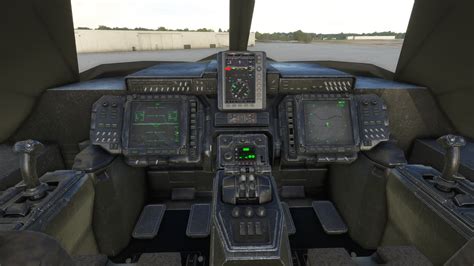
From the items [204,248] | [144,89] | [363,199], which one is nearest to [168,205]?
[204,248]

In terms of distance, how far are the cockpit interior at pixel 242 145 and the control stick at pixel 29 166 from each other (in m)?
0.04

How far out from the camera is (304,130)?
2.00 metres

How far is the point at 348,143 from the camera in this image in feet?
6.45

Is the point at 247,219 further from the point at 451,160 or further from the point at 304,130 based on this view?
the point at 451,160

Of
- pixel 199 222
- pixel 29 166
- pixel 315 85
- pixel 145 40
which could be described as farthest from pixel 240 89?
pixel 145 40

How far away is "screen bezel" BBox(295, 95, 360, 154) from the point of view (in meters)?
1.96

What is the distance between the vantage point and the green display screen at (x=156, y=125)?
6.41ft

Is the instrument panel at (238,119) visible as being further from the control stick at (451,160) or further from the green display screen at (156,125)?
the control stick at (451,160)

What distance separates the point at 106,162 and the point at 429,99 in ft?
9.16

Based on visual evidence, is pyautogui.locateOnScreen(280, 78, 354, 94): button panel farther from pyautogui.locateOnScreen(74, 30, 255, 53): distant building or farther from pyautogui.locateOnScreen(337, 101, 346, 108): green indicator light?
pyautogui.locateOnScreen(74, 30, 255, 53): distant building

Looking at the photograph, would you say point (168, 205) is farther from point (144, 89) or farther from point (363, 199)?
point (363, 199)

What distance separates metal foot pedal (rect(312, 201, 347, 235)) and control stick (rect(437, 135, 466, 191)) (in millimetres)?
1014

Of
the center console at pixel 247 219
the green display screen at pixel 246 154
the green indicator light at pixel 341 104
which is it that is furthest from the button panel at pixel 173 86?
the green indicator light at pixel 341 104

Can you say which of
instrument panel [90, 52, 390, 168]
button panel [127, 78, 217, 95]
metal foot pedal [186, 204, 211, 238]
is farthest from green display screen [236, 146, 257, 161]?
metal foot pedal [186, 204, 211, 238]
